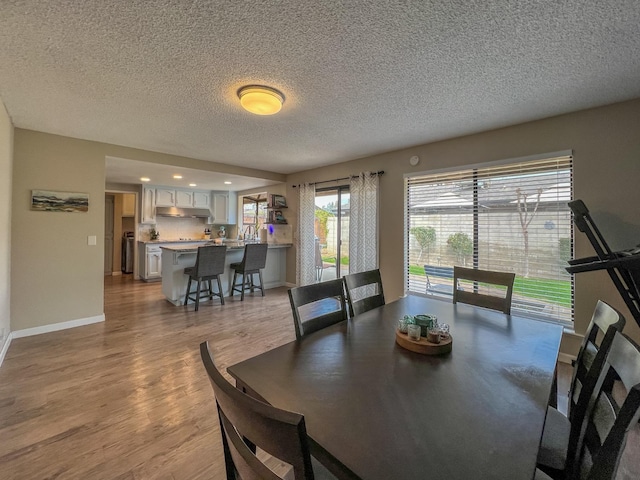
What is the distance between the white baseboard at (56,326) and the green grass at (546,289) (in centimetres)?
530

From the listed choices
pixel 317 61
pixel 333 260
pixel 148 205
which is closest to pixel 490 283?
pixel 317 61

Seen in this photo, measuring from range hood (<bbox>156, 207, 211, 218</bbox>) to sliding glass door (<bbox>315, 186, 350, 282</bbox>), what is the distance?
3.74 meters

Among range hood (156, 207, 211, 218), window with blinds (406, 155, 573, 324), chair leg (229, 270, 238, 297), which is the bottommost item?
chair leg (229, 270, 238, 297)

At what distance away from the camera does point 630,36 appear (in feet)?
5.35

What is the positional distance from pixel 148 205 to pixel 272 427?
24.0ft

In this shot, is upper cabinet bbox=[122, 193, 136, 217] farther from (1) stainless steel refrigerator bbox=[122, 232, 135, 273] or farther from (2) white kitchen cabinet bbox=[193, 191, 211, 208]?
(2) white kitchen cabinet bbox=[193, 191, 211, 208]

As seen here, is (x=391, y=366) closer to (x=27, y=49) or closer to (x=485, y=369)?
(x=485, y=369)

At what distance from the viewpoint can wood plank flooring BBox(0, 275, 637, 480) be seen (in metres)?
1.52

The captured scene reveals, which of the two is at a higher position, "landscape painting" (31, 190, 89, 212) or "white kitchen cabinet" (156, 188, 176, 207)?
"white kitchen cabinet" (156, 188, 176, 207)

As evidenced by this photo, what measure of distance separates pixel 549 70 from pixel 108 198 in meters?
8.82

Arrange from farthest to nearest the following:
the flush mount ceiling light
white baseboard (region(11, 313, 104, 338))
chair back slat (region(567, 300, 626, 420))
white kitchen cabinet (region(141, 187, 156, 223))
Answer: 1. white kitchen cabinet (region(141, 187, 156, 223))
2. white baseboard (region(11, 313, 104, 338))
3. the flush mount ceiling light
4. chair back slat (region(567, 300, 626, 420))

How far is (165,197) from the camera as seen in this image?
6.85 meters

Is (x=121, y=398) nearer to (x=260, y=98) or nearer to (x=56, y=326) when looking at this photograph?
(x=56, y=326)

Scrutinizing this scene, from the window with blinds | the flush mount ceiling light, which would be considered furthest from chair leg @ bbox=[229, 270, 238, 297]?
the flush mount ceiling light
